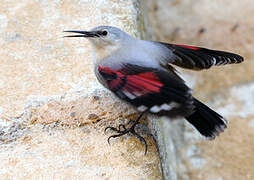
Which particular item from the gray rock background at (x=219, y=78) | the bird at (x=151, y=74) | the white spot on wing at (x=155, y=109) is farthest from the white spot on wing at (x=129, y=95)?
the gray rock background at (x=219, y=78)

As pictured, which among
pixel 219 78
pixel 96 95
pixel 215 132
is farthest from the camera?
pixel 219 78

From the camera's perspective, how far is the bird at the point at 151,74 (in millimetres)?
1773

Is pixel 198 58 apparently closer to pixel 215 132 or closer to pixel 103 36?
pixel 215 132

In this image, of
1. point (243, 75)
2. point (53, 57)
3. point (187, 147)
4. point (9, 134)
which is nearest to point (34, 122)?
point (9, 134)

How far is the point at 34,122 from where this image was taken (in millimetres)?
1811

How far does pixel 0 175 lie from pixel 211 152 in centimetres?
133

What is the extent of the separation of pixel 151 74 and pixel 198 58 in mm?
387

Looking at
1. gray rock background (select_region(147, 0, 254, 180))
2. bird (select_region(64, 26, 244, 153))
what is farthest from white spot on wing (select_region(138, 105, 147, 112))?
gray rock background (select_region(147, 0, 254, 180))

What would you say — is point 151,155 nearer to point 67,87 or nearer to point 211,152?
point 67,87

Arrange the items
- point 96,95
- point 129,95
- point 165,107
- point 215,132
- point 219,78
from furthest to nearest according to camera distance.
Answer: point 219,78
point 215,132
point 96,95
point 129,95
point 165,107

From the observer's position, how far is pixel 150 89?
182cm

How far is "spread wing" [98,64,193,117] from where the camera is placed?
1745 millimetres

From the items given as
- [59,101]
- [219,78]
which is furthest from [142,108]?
[219,78]

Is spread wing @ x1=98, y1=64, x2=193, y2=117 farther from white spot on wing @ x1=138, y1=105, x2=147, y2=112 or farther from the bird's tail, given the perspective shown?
the bird's tail
